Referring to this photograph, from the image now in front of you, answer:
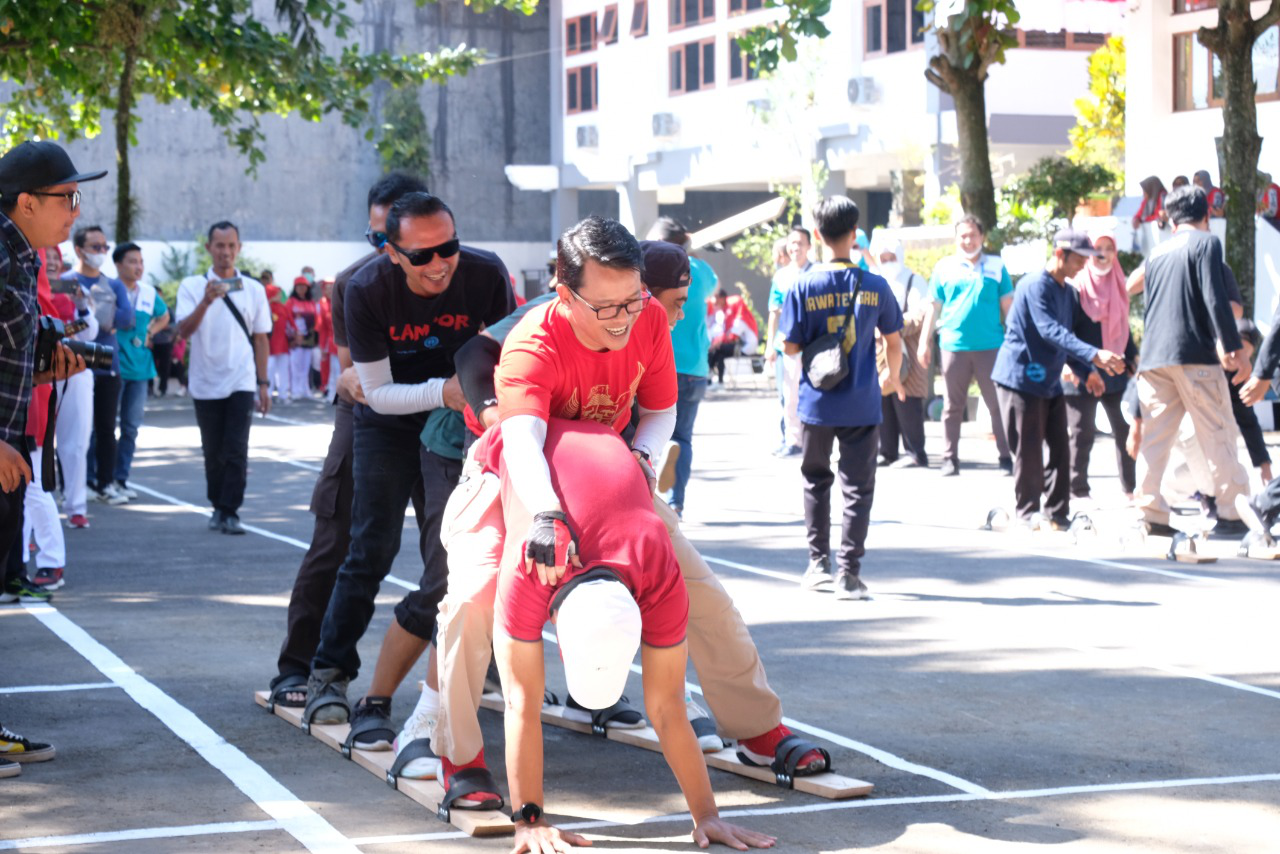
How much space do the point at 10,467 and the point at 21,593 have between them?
3.70 m

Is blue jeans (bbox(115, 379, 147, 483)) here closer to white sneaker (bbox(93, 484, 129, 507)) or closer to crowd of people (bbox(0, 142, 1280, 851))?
white sneaker (bbox(93, 484, 129, 507))

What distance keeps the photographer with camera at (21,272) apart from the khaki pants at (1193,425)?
23.0 ft

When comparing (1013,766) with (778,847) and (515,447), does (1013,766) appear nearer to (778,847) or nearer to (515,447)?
(778,847)

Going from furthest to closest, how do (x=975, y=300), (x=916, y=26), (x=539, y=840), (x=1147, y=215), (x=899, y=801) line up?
(x=916, y=26), (x=1147, y=215), (x=975, y=300), (x=899, y=801), (x=539, y=840)

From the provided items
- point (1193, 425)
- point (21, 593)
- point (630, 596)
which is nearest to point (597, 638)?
point (630, 596)

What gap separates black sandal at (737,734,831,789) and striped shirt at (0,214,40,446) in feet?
9.34

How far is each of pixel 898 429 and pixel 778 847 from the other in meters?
11.6

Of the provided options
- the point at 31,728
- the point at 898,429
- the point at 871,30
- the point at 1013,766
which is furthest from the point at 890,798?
the point at 871,30

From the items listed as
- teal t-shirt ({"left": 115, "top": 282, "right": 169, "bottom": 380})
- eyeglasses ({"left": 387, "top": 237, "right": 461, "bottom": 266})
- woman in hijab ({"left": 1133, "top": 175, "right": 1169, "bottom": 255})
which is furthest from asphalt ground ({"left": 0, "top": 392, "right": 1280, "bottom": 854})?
woman in hijab ({"left": 1133, "top": 175, "right": 1169, "bottom": 255})

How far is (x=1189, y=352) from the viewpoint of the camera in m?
10.8

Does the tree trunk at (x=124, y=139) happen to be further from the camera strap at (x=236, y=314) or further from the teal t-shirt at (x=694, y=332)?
the teal t-shirt at (x=694, y=332)

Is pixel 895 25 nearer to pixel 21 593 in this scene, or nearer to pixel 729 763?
pixel 21 593

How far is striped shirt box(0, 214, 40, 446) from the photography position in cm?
606

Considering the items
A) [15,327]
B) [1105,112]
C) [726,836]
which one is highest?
[1105,112]
